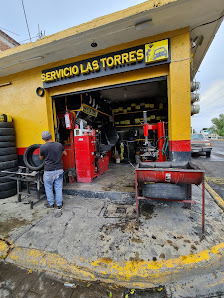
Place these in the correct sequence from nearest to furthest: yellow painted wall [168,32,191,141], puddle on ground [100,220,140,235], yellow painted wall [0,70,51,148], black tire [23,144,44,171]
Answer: puddle on ground [100,220,140,235] < yellow painted wall [168,32,191,141] < black tire [23,144,44,171] < yellow painted wall [0,70,51,148]

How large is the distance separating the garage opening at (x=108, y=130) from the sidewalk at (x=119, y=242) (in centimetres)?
112

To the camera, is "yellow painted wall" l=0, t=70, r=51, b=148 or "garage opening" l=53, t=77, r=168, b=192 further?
"yellow painted wall" l=0, t=70, r=51, b=148

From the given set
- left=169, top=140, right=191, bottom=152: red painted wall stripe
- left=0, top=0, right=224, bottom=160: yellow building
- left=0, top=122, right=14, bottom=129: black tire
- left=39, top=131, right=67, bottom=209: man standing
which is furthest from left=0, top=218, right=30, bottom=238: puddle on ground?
left=169, top=140, right=191, bottom=152: red painted wall stripe

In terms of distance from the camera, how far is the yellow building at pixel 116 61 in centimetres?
286

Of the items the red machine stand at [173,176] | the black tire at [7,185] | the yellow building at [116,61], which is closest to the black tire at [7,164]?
the black tire at [7,185]

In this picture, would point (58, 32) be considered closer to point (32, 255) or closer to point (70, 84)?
point (70, 84)

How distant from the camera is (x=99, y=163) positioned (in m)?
4.96

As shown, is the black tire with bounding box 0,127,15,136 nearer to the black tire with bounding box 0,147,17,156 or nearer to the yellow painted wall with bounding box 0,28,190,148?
the yellow painted wall with bounding box 0,28,190,148

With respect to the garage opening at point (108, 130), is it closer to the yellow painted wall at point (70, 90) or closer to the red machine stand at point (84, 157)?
the red machine stand at point (84, 157)

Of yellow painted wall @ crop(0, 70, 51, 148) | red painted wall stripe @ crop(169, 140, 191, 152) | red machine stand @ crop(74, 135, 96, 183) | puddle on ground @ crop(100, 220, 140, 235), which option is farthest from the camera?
yellow painted wall @ crop(0, 70, 51, 148)

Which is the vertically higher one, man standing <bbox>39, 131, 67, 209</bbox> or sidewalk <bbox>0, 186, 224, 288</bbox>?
man standing <bbox>39, 131, 67, 209</bbox>

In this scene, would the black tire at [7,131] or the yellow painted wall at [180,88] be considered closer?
the yellow painted wall at [180,88]

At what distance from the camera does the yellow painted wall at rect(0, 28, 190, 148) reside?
308 cm

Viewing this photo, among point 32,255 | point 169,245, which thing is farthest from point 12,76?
point 169,245
